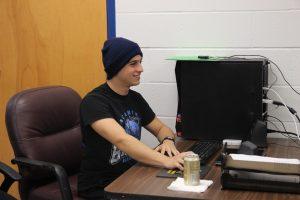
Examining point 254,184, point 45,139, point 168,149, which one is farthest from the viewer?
point 45,139

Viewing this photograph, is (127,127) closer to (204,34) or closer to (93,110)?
(93,110)

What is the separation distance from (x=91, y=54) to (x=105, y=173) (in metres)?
0.99

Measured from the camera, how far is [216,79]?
7.85ft

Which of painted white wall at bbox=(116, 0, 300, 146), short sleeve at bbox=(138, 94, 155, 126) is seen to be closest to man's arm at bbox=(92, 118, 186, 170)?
short sleeve at bbox=(138, 94, 155, 126)

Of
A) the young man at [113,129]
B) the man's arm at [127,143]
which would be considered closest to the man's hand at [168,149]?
the young man at [113,129]

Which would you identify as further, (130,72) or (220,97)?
(220,97)

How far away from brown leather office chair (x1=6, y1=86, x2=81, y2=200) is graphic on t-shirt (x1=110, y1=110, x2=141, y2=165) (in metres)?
0.24

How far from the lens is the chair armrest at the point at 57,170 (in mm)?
2090

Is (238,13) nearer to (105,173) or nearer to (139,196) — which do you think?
(105,173)

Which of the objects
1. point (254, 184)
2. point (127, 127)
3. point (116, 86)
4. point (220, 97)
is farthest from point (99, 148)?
point (254, 184)

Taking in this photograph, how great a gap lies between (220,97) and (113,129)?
0.64 m

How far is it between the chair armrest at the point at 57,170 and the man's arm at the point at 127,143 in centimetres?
26

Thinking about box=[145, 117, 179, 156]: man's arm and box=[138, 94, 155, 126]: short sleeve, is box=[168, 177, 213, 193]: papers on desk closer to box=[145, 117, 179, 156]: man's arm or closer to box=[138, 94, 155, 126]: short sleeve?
box=[145, 117, 179, 156]: man's arm

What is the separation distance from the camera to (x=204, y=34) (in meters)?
2.69
